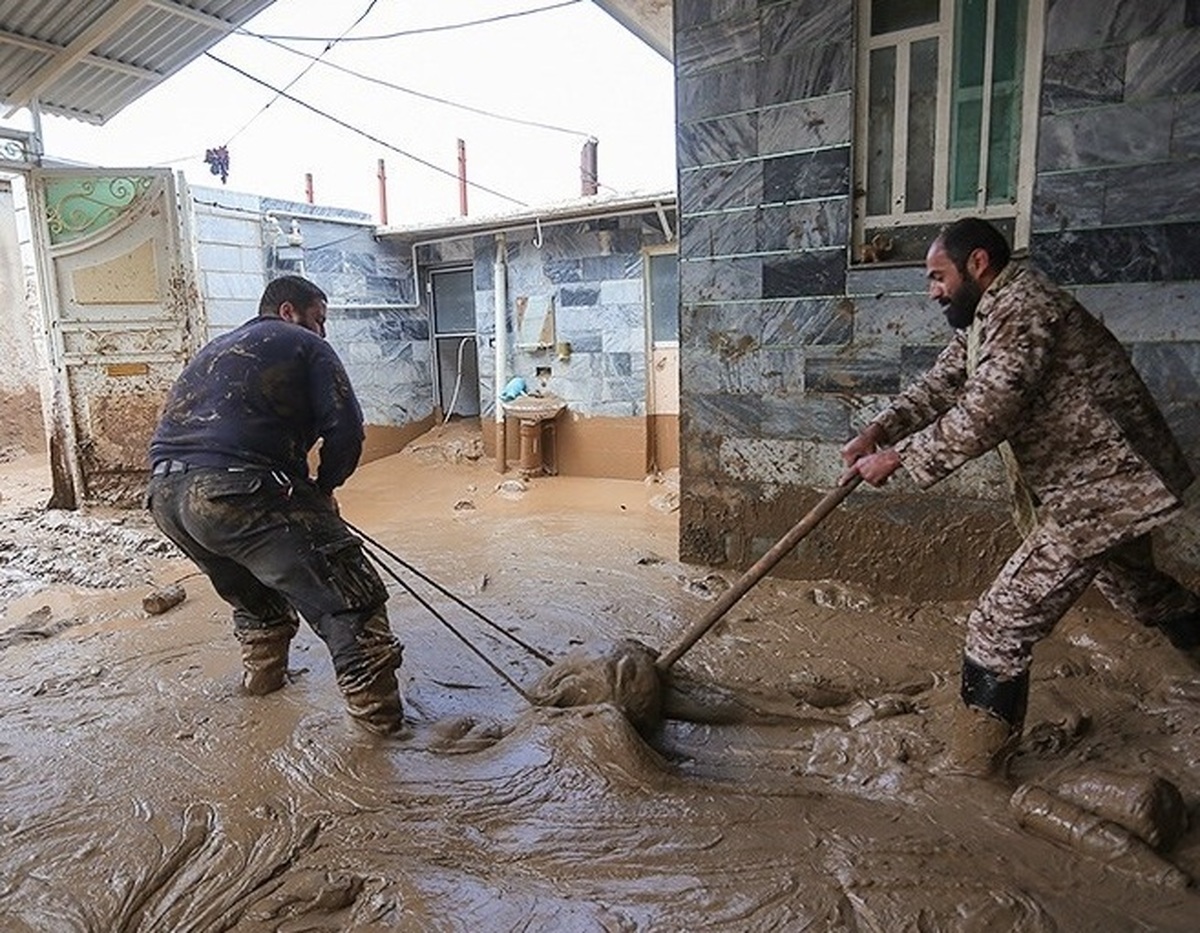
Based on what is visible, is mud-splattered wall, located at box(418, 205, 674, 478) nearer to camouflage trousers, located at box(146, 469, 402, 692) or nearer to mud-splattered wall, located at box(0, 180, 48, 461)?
mud-splattered wall, located at box(0, 180, 48, 461)

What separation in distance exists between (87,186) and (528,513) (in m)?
4.02

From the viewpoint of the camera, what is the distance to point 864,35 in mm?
3660

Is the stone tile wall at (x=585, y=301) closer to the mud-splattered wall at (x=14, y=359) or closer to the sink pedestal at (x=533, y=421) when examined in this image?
the sink pedestal at (x=533, y=421)

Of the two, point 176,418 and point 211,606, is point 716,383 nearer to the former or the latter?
point 176,418

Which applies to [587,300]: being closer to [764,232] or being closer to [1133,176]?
[764,232]

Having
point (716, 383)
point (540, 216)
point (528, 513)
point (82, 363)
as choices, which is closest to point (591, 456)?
point (528, 513)

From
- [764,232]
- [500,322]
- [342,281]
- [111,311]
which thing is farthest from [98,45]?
[764,232]

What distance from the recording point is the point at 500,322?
8344mm

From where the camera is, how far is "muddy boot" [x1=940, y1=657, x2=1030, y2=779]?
2279 mm

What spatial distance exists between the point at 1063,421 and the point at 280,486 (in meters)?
2.44

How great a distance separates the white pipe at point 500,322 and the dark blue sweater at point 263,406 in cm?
555

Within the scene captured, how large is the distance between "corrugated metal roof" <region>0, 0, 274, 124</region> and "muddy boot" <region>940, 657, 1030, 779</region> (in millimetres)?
6236

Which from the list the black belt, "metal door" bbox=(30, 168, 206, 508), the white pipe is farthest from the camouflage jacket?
the white pipe

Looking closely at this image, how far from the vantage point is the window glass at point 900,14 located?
3529mm
